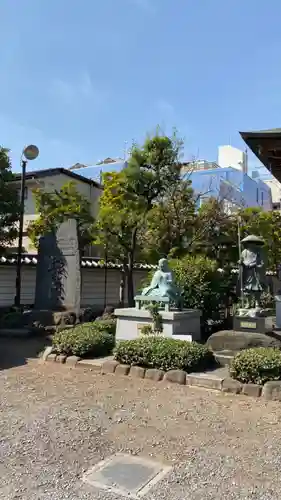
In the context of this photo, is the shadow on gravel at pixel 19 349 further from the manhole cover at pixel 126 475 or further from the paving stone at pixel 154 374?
the manhole cover at pixel 126 475

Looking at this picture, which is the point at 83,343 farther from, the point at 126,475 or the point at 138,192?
the point at 138,192

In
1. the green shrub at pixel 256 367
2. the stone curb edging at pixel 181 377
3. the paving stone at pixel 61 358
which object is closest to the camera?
the stone curb edging at pixel 181 377

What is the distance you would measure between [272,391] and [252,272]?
13.4ft

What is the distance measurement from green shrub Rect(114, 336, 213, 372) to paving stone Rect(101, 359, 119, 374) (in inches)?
5.7

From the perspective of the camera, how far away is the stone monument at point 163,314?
847 centimetres

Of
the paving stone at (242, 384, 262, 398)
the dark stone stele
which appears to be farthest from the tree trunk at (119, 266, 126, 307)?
the paving stone at (242, 384, 262, 398)

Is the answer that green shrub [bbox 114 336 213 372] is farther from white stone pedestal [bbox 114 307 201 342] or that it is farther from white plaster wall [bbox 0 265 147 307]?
white plaster wall [bbox 0 265 147 307]

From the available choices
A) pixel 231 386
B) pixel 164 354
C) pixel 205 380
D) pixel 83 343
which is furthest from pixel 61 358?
pixel 231 386

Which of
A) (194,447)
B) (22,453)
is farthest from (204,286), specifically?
(22,453)

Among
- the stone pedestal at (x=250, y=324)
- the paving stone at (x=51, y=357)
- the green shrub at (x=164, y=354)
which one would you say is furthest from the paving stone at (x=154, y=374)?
the stone pedestal at (x=250, y=324)

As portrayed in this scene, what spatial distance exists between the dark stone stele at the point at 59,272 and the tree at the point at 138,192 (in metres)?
2.38

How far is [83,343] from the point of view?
25.5 feet

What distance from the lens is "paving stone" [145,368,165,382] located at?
6568 mm

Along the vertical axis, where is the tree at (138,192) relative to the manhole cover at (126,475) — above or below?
above
